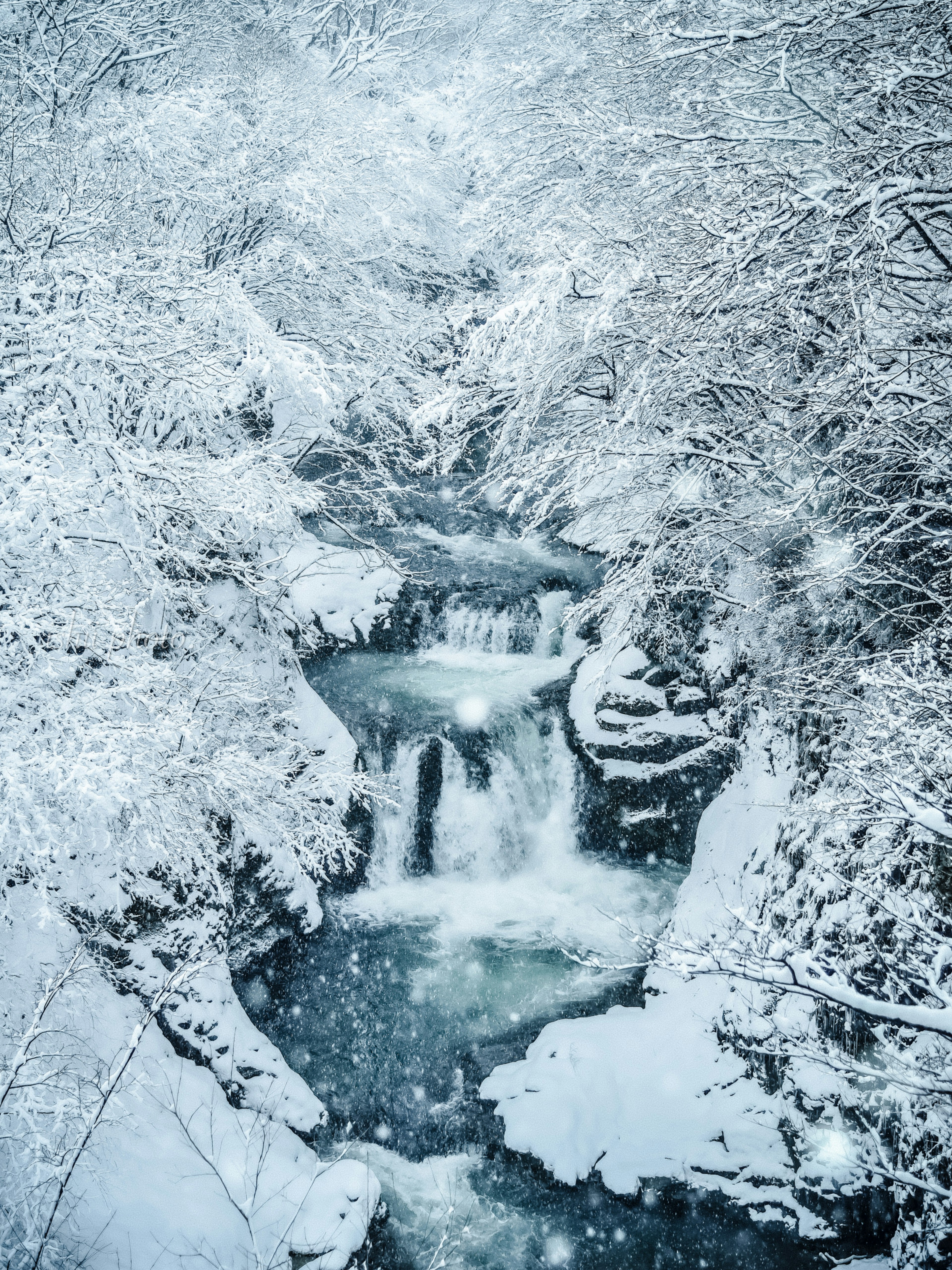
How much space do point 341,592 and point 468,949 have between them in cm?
548

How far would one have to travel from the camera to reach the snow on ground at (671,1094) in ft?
16.4

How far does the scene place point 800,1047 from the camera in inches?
102

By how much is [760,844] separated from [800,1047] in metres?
4.20

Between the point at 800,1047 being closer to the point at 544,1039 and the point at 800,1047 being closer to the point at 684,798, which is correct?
the point at 544,1039

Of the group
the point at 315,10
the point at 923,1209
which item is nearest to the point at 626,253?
the point at 923,1209

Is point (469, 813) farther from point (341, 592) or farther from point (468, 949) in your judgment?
point (341, 592)

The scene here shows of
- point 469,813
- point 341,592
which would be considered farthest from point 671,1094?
point 341,592

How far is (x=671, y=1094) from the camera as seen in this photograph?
18.0 ft

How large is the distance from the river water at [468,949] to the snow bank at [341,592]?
0.36 meters

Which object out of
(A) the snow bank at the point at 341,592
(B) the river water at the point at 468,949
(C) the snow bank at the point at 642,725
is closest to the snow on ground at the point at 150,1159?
(B) the river water at the point at 468,949

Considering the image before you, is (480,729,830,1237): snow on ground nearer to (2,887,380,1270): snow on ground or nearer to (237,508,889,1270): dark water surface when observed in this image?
(237,508,889,1270): dark water surface

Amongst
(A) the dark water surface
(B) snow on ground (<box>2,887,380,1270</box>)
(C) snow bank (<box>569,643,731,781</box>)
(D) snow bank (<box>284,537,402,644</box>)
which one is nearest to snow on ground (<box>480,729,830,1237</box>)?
(A) the dark water surface

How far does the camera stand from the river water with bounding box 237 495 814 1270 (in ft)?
16.1

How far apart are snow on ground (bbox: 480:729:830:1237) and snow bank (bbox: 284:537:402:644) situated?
5.96 meters
